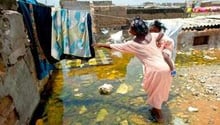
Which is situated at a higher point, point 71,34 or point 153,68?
point 71,34

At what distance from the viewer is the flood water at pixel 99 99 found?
4.94 metres

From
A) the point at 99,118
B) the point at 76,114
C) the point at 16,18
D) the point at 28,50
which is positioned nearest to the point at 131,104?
the point at 99,118

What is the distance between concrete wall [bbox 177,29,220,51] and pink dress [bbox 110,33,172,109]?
6.55 m

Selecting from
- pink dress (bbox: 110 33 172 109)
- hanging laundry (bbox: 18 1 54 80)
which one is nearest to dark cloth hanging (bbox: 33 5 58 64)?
hanging laundry (bbox: 18 1 54 80)

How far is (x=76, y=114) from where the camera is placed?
16.8ft

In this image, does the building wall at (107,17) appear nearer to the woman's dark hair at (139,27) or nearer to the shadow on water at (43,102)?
the shadow on water at (43,102)

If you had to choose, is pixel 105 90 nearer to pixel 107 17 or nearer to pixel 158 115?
pixel 158 115

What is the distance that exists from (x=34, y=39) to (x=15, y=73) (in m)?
0.99

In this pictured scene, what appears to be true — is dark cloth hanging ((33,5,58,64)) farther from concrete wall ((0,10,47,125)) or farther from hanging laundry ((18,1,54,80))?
concrete wall ((0,10,47,125))

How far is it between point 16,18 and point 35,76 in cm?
136

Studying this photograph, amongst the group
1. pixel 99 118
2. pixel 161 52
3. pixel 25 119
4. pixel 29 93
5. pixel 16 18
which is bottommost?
pixel 99 118

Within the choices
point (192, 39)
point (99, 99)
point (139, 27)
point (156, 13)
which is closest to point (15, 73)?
point (139, 27)

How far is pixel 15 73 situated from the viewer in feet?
12.2

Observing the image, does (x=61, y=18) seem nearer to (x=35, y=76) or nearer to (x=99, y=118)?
(x=35, y=76)
